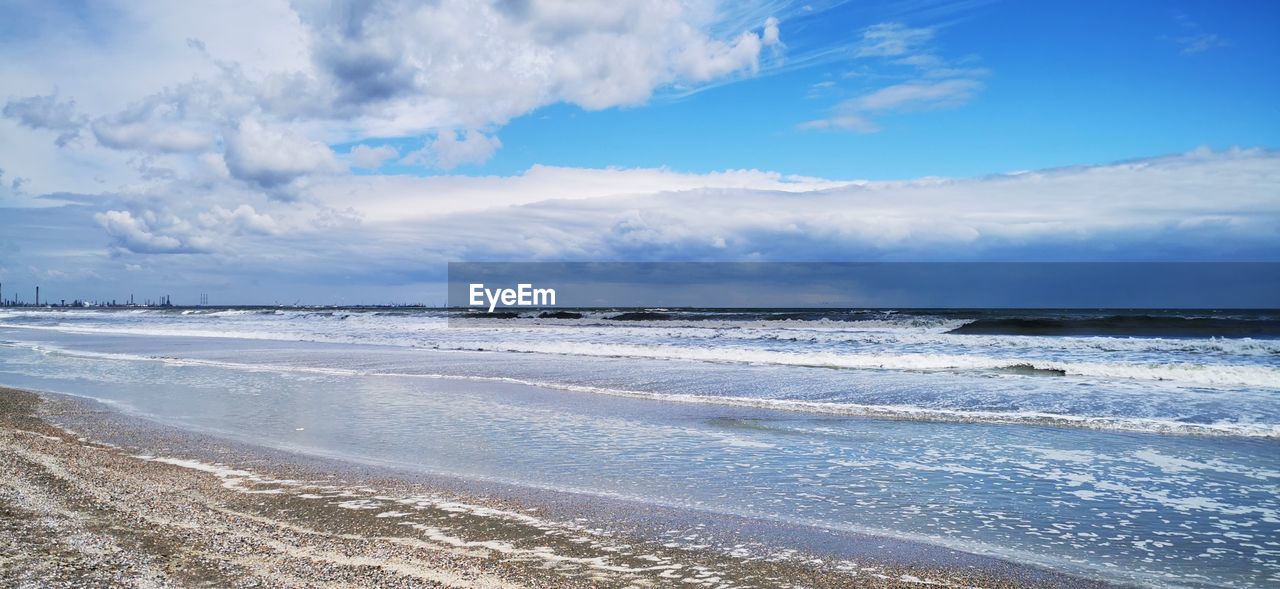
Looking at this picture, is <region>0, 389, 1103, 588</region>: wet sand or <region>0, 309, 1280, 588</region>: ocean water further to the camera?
<region>0, 309, 1280, 588</region>: ocean water

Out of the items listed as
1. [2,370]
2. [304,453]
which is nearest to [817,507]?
[304,453]

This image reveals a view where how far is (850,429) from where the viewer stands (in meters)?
12.3

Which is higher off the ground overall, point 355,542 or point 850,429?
point 355,542

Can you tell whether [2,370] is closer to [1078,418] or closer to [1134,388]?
[1078,418]

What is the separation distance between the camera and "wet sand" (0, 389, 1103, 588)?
523 cm

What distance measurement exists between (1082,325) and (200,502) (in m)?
52.7

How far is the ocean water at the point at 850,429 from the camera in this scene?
22.9ft

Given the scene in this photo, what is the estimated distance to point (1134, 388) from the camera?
17594 millimetres

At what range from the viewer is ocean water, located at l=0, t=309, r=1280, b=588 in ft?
22.9

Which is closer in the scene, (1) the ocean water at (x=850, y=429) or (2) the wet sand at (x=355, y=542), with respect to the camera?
(2) the wet sand at (x=355, y=542)

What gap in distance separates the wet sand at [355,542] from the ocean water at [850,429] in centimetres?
86

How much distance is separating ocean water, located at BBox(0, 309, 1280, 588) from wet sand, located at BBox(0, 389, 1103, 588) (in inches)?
34.0

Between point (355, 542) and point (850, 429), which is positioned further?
point (850, 429)

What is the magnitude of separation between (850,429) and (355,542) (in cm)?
852
